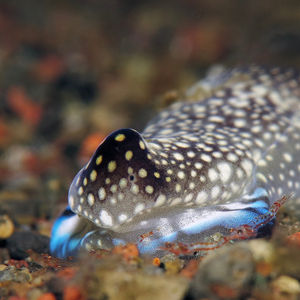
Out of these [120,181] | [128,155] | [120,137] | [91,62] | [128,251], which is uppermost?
[91,62]

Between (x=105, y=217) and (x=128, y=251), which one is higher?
(x=105, y=217)

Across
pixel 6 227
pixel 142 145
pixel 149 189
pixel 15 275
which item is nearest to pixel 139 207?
pixel 149 189

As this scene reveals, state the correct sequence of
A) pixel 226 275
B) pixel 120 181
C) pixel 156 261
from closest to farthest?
pixel 226 275 < pixel 120 181 < pixel 156 261

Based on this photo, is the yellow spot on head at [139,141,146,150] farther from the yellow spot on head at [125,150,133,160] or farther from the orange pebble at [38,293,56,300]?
the orange pebble at [38,293,56,300]

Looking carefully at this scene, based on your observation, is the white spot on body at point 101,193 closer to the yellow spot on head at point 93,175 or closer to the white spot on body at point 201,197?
the yellow spot on head at point 93,175

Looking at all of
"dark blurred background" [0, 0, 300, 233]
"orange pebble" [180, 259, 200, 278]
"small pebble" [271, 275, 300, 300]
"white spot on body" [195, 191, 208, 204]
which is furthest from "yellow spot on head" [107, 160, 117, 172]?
"dark blurred background" [0, 0, 300, 233]

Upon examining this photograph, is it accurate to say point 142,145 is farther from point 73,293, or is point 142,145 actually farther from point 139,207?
point 73,293

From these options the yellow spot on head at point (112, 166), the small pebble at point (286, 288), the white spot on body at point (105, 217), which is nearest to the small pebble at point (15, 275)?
the white spot on body at point (105, 217)
